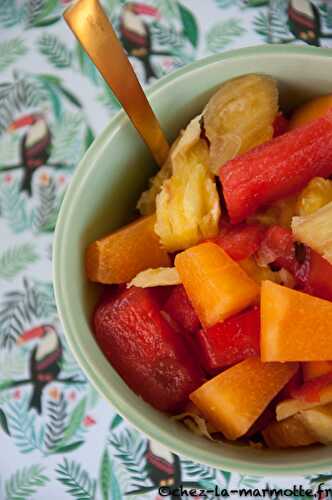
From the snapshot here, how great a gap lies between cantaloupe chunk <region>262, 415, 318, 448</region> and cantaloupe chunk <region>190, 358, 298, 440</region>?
5cm

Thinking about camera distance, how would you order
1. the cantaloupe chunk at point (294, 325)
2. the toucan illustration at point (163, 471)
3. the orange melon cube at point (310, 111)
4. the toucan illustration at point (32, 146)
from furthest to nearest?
the toucan illustration at point (32, 146), the toucan illustration at point (163, 471), the orange melon cube at point (310, 111), the cantaloupe chunk at point (294, 325)

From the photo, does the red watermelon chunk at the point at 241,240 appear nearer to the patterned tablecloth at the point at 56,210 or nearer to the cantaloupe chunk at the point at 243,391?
the cantaloupe chunk at the point at 243,391

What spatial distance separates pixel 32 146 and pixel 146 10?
0.29m

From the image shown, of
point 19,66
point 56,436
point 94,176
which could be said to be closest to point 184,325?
point 94,176

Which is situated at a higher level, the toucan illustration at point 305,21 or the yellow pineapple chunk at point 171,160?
the yellow pineapple chunk at point 171,160

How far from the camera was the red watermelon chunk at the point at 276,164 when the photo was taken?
813mm

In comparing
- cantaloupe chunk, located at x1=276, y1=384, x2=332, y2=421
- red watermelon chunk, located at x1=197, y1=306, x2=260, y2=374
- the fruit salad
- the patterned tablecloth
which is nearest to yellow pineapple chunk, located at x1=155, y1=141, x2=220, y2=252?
the fruit salad

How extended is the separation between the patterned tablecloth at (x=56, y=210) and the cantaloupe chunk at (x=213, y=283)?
1.20 feet

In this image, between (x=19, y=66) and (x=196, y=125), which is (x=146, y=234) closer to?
(x=196, y=125)

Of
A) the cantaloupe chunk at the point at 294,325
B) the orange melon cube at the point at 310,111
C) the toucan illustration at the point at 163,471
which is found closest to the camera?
the cantaloupe chunk at the point at 294,325

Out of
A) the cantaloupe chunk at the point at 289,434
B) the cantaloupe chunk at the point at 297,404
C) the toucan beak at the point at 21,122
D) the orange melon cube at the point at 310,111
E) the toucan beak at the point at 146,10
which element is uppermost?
the toucan beak at the point at 146,10

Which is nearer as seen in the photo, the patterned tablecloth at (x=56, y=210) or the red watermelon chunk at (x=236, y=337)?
the red watermelon chunk at (x=236, y=337)

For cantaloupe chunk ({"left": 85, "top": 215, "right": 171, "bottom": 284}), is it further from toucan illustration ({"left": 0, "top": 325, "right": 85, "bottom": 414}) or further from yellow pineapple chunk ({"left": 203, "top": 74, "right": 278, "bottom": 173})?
toucan illustration ({"left": 0, "top": 325, "right": 85, "bottom": 414})

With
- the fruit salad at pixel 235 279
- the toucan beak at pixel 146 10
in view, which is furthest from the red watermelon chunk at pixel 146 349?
the toucan beak at pixel 146 10
